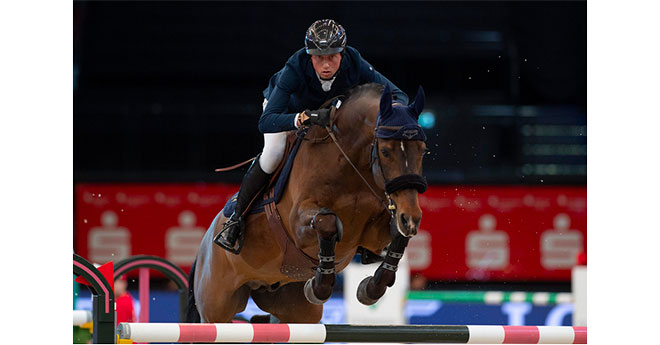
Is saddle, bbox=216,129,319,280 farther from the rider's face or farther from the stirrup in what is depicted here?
the rider's face

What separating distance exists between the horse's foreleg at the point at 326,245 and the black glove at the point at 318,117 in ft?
1.44

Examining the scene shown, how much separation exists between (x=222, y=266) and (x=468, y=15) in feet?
27.4

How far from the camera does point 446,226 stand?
11.7 m

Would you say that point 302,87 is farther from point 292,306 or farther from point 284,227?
point 292,306

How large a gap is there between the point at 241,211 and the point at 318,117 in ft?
2.87

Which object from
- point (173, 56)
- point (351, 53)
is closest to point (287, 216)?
point (351, 53)

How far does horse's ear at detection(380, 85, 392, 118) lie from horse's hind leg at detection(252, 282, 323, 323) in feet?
5.93

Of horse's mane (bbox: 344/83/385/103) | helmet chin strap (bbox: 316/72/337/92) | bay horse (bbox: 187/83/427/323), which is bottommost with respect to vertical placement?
bay horse (bbox: 187/83/427/323)

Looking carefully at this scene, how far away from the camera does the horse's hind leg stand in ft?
19.2

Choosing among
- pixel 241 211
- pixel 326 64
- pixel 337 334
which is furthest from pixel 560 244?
pixel 337 334

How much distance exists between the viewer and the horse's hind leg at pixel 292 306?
5852 millimetres

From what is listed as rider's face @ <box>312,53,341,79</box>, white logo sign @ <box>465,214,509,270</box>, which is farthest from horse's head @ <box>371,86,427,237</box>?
white logo sign @ <box>465,214,509,270</box>
